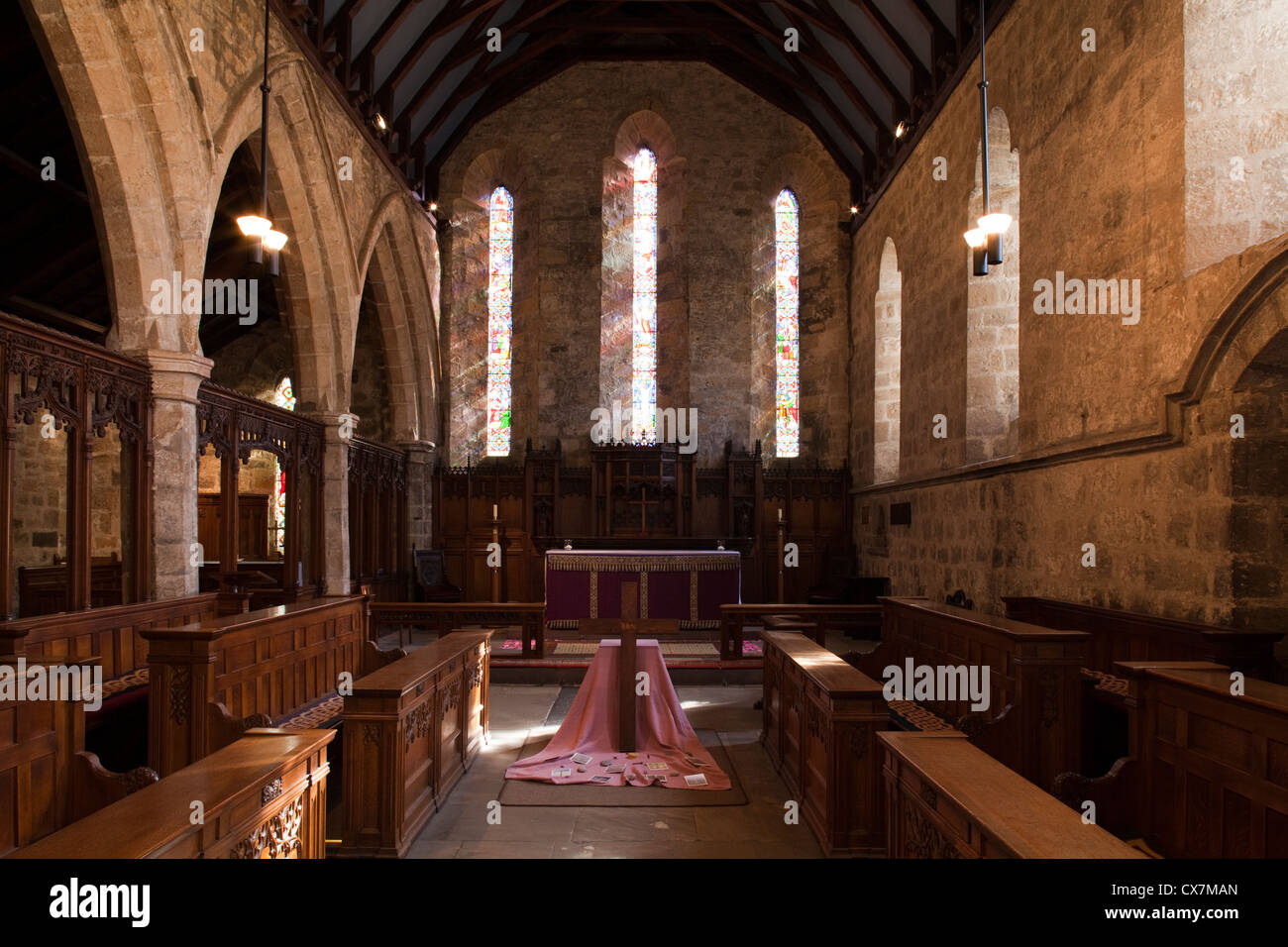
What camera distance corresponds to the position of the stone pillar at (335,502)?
9.73 metres

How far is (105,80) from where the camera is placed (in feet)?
19.0

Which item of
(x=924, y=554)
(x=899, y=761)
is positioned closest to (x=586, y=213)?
(x=924, y=554)

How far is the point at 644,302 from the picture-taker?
13594 millimetres

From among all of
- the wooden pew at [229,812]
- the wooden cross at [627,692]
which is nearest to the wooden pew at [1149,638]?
the wooden cross at [627,692]

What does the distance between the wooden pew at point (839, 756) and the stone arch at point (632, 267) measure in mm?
8857

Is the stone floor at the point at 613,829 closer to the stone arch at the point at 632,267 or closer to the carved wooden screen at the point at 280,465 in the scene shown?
the carved wooden screen at the point at 280,465

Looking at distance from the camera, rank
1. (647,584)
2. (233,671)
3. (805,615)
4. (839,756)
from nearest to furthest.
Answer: (839,756) → (233,671) → (805,615) → (647,584)

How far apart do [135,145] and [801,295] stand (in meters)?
9.83

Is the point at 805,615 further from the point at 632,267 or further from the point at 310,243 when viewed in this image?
the point at 632,267

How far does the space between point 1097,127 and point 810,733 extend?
4849mm

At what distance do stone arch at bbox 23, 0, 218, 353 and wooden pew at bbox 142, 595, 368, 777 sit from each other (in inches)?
105

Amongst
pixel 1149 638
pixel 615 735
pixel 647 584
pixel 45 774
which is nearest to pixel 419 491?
pixel 647 584

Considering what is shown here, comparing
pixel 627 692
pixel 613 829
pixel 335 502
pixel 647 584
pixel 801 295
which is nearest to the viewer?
pixel 613 829
